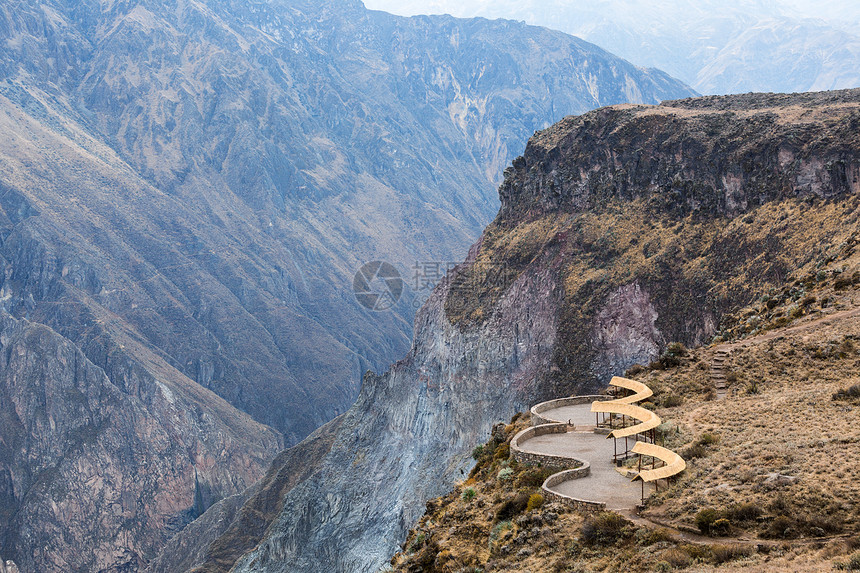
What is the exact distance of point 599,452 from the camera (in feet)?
119

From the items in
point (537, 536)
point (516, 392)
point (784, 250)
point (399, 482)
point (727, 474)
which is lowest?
point (399, 482)

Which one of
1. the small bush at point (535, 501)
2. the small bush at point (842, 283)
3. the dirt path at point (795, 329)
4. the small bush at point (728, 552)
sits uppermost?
the small bush at point (842, 283)

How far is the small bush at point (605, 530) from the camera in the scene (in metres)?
28.4

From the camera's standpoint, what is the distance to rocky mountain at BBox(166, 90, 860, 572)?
7688 cm

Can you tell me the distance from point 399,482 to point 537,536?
67748 mm

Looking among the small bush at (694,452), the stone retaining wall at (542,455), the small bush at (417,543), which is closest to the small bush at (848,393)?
the small bush at (694,452)

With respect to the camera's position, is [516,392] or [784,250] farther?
[516,392]

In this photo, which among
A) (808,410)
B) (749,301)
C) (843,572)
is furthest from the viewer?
(749,301)

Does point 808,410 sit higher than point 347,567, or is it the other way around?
point 808,410

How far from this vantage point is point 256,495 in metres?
141

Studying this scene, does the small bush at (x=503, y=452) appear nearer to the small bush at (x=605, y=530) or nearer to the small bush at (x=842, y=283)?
the small bush at (x=605, y=530)

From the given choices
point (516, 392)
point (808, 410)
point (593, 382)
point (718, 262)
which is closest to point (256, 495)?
point (516, 392)

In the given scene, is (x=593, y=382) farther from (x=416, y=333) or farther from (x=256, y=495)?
(x=256, y=495)

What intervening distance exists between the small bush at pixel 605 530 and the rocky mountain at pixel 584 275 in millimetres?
39776
